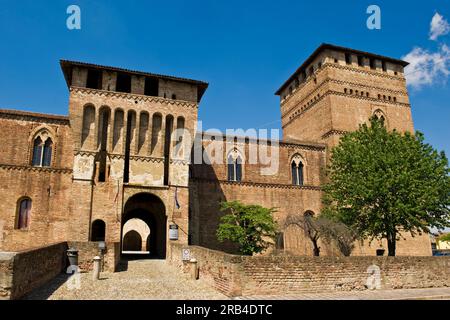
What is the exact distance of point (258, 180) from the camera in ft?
97.7

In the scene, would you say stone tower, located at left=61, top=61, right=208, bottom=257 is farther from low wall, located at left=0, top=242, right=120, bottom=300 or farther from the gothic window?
the gothic window

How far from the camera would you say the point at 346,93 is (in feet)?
110

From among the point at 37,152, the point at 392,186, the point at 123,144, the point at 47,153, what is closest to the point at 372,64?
the point at 392,186

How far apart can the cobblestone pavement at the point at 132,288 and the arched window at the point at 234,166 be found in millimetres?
12505

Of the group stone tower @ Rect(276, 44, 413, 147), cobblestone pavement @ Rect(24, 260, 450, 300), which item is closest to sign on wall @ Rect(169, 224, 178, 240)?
cobblestone pavement @ Rect(24, 260, 450, 300)

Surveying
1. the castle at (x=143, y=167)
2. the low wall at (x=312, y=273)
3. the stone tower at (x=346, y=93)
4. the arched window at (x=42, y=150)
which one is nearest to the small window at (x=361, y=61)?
the stone tower at (x=346, y=93)

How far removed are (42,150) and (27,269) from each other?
1434 centimetres

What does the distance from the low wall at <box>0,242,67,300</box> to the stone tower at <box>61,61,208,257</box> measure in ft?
19.7

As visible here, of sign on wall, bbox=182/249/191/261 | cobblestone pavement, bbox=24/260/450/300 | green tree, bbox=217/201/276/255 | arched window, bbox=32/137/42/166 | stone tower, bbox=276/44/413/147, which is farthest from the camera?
stone tower, bbox=276/44/413/147

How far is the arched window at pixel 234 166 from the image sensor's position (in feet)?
95.7

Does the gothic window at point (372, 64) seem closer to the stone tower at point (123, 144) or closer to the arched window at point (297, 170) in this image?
the arched window at point (297, 170)

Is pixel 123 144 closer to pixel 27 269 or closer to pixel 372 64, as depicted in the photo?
pixel 27 269

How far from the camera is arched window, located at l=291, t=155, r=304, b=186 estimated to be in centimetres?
3143

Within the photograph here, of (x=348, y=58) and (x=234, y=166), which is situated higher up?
(x=348, y=58)
